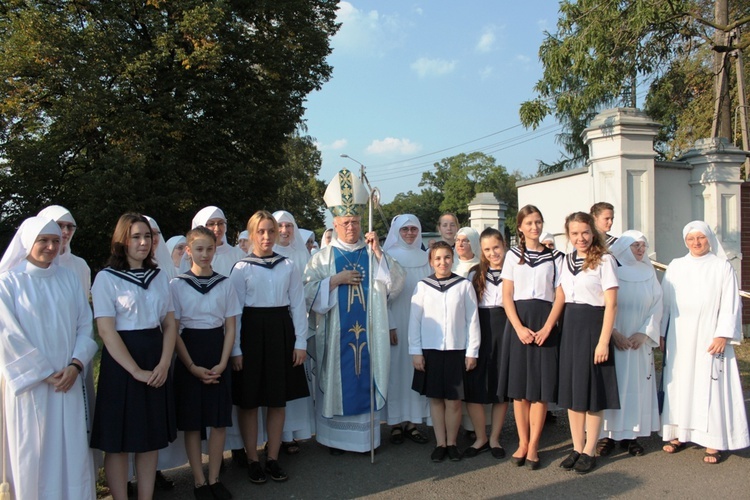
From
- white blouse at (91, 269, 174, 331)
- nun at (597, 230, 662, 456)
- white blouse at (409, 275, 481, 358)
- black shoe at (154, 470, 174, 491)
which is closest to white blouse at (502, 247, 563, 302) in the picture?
white blouse at (409, 275, 481, 358)

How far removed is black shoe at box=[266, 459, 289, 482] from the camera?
14.9ft

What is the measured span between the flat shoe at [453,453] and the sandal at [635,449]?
142 centimetres

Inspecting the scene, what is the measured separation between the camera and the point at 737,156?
30.1 feet

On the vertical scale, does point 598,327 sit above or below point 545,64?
below

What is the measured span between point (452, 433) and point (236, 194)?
13544mm

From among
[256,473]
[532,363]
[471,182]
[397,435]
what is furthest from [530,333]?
[471,182]

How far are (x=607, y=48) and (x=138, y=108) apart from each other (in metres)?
12.2

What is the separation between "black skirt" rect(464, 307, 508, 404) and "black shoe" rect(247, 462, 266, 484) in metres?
1.71

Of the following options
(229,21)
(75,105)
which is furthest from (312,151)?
(75,105)

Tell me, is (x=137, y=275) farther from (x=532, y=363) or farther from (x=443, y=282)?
(x=532, y=363)

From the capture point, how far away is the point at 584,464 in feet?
15.0

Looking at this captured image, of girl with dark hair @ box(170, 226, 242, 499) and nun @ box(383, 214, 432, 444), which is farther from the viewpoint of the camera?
nun @ box(383, 214, 432, 444)

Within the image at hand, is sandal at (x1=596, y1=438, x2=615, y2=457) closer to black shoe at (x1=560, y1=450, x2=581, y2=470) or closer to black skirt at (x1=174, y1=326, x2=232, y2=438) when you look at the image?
black shoe at (x1=560, y1=450, x2=581, y2=470)

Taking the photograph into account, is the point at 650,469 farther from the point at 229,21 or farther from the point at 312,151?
the point at 312,151
